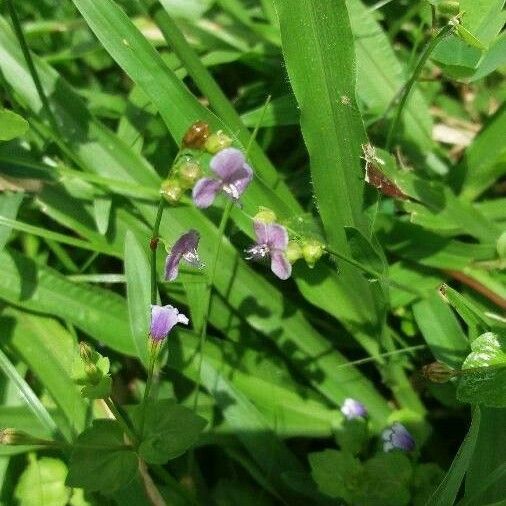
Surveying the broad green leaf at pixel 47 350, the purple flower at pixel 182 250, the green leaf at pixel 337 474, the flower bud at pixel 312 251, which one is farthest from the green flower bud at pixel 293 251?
the broad green leaf at pixel 47 350

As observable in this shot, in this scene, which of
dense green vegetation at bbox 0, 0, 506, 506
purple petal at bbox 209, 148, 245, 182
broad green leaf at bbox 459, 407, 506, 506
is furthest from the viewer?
dense green vegetation at bbox 0, 0, 506, 506

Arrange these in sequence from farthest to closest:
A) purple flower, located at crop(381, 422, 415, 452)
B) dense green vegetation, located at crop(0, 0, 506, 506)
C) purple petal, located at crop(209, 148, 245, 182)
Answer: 1. purple flower, located at crop(381, 422, 415, 452)
2. dense green vegetation, located at crop(0, 0, 506, 506)
3. purple petal, located at crop(209, 148, 245, 182)

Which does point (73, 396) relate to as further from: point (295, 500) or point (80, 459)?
point (295, 500)

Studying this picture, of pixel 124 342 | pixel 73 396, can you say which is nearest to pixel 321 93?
pixel 124 342

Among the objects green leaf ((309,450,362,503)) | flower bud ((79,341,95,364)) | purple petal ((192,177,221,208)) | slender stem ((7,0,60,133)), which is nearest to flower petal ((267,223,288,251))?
purple petal ((192,177,221,208))

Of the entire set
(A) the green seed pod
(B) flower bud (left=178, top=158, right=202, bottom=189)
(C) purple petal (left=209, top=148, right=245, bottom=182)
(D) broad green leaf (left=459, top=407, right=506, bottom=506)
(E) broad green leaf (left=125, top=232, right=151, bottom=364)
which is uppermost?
(A) the green seed pod

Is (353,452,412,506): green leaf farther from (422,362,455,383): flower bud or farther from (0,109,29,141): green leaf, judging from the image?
(0,109,29,141): green leaf

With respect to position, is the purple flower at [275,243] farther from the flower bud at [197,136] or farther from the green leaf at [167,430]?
the green leaf at [167,430]

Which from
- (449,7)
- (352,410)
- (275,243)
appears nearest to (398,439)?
(352,410)
